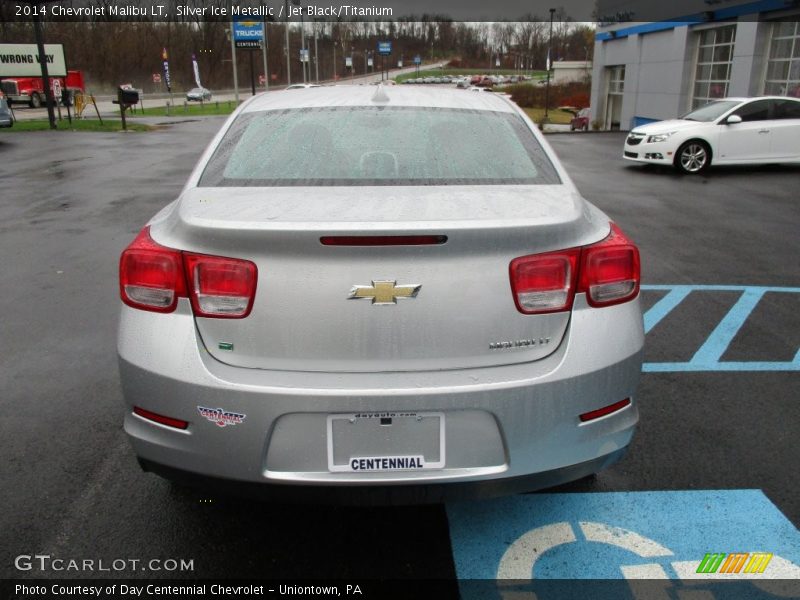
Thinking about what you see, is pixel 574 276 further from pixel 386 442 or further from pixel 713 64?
pixel 713 64

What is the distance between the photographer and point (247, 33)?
5200cm

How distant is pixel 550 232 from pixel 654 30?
31.1 metres

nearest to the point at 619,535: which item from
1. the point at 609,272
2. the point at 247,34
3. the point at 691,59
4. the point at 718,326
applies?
the point at 609,272

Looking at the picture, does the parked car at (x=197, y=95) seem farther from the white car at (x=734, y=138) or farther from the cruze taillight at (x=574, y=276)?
the cruze taillight at (x=574, y=276)

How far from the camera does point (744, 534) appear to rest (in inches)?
106

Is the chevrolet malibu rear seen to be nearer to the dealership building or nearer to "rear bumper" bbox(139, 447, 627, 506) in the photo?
"rear bumper" bbox(139, 447, 627, 506)

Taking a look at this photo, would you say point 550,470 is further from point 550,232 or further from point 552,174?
point 552,174

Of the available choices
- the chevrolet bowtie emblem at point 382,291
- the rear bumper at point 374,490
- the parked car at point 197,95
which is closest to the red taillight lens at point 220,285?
the chevrolet bowtie emblem at point 382,291

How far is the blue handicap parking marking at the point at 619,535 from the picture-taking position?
248cm

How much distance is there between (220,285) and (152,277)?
29 centimetres

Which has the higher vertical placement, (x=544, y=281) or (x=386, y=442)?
(x=544, y=281)

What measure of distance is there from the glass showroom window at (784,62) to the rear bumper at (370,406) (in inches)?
850

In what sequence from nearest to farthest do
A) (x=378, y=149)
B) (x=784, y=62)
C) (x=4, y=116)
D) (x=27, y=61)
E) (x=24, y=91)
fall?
(x=378, y=149) < (x=784, y=62) < (x=4, y=116) < (x=27, y=61) < (x=24, y=91)

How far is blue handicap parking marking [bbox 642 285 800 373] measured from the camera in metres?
4.38
